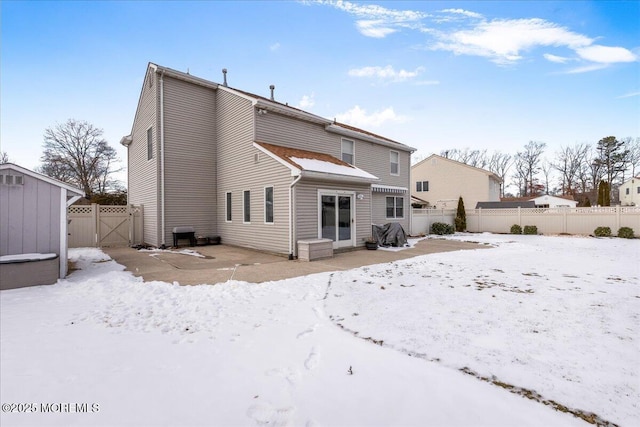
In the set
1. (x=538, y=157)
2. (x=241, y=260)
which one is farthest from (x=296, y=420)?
(x=538, y=157)

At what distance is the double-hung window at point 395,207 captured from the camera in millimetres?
16078

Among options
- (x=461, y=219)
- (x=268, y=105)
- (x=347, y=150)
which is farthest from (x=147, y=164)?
(x=461, y=219)

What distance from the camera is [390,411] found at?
2184 millimetres

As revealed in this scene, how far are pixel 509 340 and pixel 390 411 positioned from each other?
209cm

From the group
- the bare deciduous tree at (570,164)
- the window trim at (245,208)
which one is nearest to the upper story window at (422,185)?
the window trim at (245,208)

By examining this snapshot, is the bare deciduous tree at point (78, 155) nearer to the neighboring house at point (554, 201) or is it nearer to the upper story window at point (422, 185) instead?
the upper story window at point (422, 185)

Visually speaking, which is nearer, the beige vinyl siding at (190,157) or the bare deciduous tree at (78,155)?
the beige vinyl siding at (190,157)

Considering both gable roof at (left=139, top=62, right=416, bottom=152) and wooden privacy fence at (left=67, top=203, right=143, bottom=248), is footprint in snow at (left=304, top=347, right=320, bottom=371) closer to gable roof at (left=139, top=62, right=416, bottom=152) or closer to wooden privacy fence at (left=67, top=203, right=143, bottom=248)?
gable roof at (left=139, top=62, right=416, bottom=152)

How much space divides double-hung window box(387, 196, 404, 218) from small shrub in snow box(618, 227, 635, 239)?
11709 mm

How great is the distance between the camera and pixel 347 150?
14555mm

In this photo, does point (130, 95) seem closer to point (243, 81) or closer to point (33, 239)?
point (243, 81)

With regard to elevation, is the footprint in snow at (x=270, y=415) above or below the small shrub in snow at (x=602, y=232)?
below

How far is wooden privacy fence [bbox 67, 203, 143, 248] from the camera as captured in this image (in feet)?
39.6

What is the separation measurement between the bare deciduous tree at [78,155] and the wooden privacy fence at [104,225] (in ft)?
52.2
